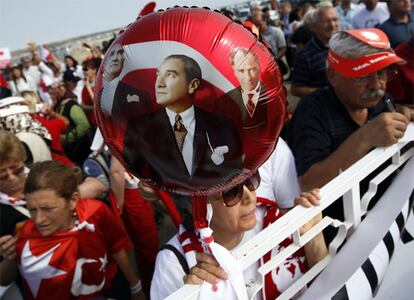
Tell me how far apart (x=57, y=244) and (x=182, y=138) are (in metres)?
1.03

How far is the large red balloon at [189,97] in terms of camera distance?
68 centimetres

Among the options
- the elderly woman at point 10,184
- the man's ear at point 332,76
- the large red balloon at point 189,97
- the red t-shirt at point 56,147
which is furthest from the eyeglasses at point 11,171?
the man's ear at point 332,76

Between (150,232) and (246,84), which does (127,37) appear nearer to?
(246,84)

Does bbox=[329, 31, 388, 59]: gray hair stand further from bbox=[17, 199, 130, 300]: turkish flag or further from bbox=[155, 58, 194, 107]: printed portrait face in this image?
bbox=[17, 199, 130, 300]: turkish flag

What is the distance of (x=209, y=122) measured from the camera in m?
0.70

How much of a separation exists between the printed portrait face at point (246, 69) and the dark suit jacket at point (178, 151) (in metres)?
0.08

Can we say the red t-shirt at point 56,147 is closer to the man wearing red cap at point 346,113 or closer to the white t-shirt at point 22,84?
the man wearing red cap at point 346,113

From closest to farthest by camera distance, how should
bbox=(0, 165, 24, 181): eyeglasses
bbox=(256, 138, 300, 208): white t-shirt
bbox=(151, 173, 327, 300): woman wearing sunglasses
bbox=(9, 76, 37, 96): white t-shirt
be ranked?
bbox=(151, 173, 327, 300): woman wearing sunglasses
bbox=(256, 138, 300, 208): white t-shirt
bbox=(0, 165, 24, 181): eyeglasses
bbox=(9, 76, 37, 96): white t-shirt

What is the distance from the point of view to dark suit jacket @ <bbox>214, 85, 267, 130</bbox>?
69cm

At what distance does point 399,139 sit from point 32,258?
1.48m

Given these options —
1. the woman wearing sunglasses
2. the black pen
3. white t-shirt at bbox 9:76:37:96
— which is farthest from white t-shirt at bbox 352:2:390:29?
white t-shirt at bbox 9:76:37:96

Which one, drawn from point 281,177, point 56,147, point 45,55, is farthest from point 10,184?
point 45,55

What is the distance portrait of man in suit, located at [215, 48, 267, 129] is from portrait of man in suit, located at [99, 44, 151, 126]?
14 cm

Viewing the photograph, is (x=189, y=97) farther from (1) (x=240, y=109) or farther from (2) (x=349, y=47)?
(2) (x=349, y=47)
